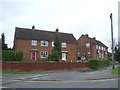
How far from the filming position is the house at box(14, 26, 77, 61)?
33.2 meters

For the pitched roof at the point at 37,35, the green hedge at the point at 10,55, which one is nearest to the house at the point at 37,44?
the pitched roof at the point at 37,35

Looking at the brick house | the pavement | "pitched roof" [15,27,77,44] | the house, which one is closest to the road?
the pavement

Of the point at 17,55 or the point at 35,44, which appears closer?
the point at 17,55

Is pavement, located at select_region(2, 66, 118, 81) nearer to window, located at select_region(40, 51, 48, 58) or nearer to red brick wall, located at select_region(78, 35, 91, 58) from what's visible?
window, located at select_region(40, 51, 48, 58)

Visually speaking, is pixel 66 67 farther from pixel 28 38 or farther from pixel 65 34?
pixel 65 34

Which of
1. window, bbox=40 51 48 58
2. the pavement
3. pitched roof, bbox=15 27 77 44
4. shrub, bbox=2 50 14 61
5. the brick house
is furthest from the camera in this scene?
the brick house

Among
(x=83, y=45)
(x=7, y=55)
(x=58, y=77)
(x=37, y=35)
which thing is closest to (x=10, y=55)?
(x=7, y=55)

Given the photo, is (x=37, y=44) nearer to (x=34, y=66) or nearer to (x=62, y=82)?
(x=34, y=66)

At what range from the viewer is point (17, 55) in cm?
2694

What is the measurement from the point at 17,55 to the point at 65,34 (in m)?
18.0

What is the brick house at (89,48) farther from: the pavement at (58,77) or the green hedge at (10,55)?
the pavement at (58,77)

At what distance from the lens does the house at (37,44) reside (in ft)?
109

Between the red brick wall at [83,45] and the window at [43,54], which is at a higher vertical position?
the red brick wall at [83,45]

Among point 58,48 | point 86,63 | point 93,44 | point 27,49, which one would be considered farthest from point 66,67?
point 93,44
